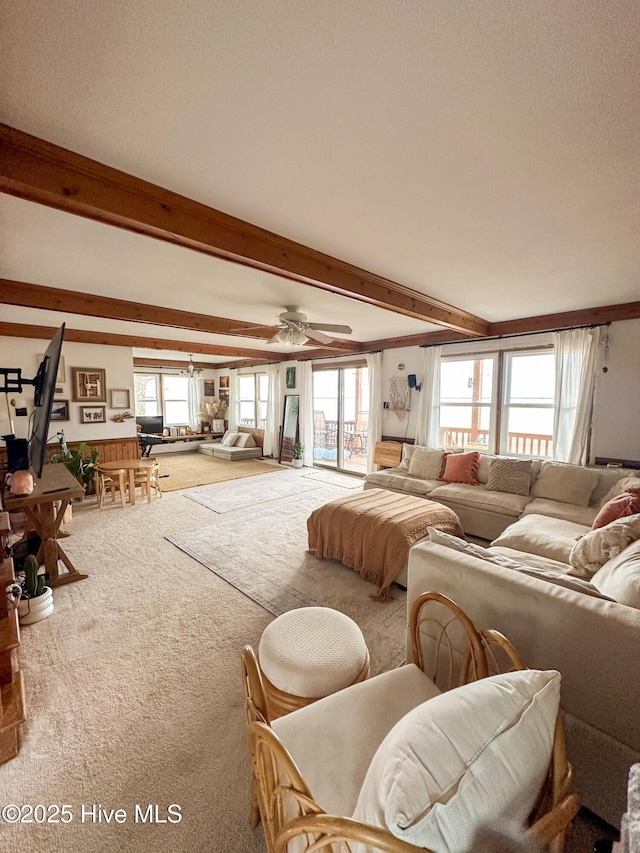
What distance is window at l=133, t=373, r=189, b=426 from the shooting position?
9.04m

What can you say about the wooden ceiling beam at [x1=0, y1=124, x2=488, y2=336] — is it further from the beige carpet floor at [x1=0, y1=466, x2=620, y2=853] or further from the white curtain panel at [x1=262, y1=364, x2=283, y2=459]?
the white curtain panel at [x1=262, y1=364, x2=283, y2=459]

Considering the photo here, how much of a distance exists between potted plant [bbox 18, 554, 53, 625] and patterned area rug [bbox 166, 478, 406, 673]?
1147mm

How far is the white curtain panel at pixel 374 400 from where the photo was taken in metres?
6.15

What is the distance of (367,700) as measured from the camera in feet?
4.02

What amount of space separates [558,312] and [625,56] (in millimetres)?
3632

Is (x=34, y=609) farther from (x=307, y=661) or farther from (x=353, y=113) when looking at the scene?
(x=353, y=113)

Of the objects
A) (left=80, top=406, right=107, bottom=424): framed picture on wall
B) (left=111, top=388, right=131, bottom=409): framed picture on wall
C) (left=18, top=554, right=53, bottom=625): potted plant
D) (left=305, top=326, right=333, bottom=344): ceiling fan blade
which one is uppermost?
(left=305, top=326, right=333, bottom=344): ceiling fan blade

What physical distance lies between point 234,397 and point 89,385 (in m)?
4.09

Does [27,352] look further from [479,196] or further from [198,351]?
[479,196]

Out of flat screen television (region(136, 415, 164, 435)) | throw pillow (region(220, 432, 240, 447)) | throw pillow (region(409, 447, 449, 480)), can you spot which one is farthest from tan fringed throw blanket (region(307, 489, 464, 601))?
flat screen television (region(136, 415, 164, 435))

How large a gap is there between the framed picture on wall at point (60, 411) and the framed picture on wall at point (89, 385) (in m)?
0.15

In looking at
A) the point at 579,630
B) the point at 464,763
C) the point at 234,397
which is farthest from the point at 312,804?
the point at 234,397

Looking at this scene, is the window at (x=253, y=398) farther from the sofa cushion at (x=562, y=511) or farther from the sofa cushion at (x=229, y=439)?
the sofa cushion at (x=562, y=511)

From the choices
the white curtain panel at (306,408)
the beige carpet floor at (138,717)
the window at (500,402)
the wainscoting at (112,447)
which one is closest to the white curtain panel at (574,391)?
the window at (500,402)
